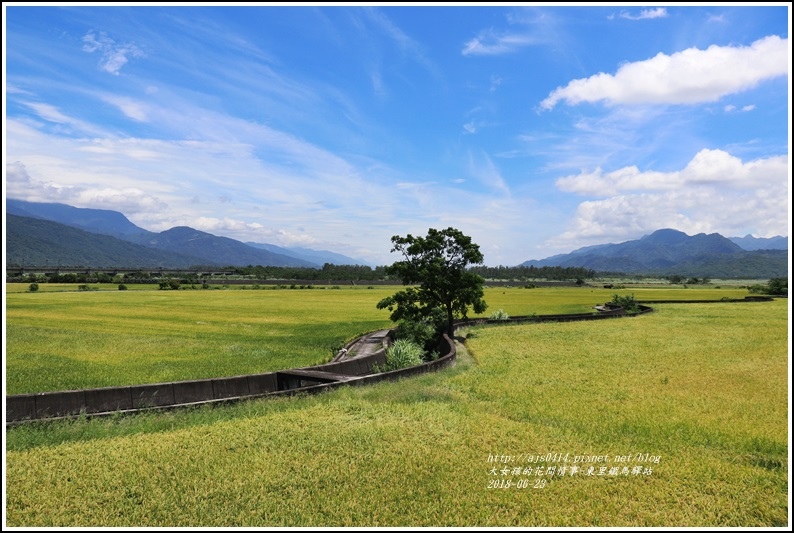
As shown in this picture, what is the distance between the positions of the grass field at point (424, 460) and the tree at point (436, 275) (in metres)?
15.2

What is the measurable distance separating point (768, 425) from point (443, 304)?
847 inches

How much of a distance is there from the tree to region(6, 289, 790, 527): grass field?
15211mm

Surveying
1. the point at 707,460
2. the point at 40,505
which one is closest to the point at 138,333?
the point at 40,505

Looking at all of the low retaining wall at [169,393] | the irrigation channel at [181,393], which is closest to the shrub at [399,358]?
the irrigation channel at [181,393]

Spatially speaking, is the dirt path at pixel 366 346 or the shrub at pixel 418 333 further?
the shrub at pixel 418 333

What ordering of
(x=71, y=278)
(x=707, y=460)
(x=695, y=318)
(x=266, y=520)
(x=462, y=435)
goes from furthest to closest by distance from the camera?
(x=71, y=278) < (x=695, y=318) < (x=462, y=435) < (x=707, y=460) < (x=266, y=520)

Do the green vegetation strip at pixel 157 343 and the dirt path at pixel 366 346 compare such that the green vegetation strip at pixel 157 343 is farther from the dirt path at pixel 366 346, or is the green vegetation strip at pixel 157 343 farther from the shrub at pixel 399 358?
the shrub at pixel 399 358

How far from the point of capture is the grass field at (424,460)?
25.3 ft

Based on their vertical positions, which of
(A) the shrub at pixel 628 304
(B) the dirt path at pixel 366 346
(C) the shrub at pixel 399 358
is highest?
(A) the shrub at pixel 628 304

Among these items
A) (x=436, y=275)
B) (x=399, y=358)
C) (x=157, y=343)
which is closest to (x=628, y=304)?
(x=436, y=275)

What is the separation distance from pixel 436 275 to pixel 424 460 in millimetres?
23121

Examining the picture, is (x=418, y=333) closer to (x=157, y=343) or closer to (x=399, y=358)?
(x=399, y=358)

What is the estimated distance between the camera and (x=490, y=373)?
19656mm

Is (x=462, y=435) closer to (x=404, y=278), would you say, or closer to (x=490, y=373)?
(x=490, y=373)
